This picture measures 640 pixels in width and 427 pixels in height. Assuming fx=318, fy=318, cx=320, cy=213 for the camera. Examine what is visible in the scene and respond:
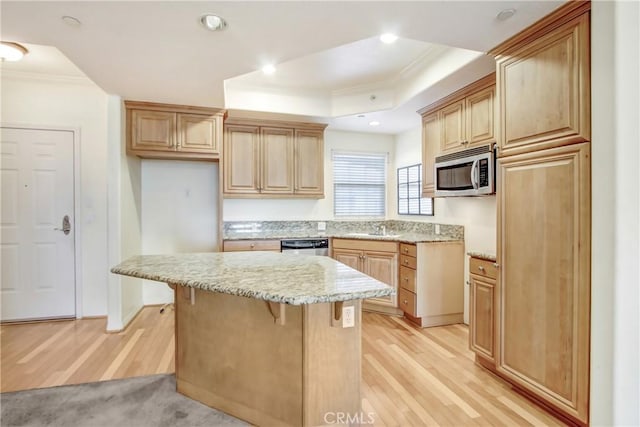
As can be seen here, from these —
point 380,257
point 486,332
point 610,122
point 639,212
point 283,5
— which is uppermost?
point 283,5

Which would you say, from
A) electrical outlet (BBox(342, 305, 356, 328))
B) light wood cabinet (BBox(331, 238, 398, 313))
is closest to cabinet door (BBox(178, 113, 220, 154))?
light wood cabinet (BBox(331, 238, 398, 313))

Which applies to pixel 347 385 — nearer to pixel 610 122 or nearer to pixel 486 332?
pixel 486 332

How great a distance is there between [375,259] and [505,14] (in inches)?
103

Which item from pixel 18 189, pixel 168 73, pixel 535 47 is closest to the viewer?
pixel 535 47

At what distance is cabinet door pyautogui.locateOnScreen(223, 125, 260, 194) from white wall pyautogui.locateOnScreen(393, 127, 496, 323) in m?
2.17

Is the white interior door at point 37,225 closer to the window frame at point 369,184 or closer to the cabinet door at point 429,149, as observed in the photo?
the window frame at point 369,184

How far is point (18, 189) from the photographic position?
344cm

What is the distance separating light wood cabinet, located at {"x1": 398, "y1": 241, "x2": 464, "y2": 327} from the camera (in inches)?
134

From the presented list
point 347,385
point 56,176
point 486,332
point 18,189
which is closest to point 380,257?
point 486,332

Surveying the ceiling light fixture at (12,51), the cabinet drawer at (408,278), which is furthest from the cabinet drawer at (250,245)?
the ceiling light fixture at (12,51)

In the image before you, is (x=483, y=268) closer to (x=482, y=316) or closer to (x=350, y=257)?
(x=482, y=316)

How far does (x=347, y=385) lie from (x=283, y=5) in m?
2.10

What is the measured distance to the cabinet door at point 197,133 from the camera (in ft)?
11.7

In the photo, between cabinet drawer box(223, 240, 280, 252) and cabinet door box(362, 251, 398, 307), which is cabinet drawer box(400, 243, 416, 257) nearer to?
cabinet door box(362, 251, 398, 307)
